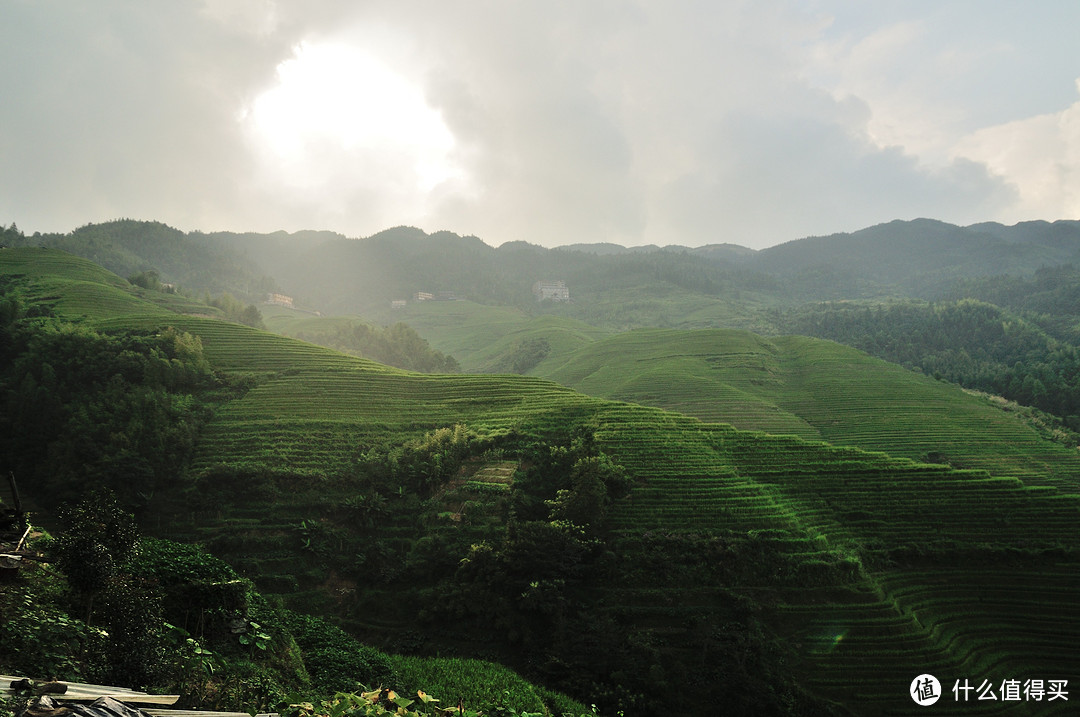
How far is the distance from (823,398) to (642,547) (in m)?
47.1

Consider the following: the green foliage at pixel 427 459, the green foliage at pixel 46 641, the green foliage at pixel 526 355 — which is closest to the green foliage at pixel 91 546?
the green foliage at pixel 46 641

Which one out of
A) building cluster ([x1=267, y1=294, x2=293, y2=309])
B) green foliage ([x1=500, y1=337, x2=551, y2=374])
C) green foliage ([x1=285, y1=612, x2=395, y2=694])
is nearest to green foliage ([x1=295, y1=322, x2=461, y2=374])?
green foliage ([x1=500, y1=337, x2=551, y2=374])

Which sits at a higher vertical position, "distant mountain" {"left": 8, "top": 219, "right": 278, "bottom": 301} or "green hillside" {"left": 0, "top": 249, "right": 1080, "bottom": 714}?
"distant mountain" {"left": 8, "top": 219, "right": 278, "bottom": 301}

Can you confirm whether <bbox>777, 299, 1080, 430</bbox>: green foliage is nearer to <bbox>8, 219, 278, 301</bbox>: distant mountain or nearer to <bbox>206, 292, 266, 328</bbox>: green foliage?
<bbox>206, 292, 266, 328</bbox>: green foliage

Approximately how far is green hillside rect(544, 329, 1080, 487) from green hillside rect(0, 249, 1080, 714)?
301 inches

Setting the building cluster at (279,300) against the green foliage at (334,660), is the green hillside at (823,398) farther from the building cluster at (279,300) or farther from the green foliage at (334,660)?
the building cluster at (279,300)

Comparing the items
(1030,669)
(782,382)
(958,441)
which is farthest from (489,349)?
(1030,669)

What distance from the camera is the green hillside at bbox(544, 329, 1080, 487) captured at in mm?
48562

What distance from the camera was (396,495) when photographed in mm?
31656

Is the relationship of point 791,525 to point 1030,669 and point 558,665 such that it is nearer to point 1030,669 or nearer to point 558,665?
point 1030,669

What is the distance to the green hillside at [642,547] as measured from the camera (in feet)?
75.7

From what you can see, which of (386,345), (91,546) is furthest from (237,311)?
(91,546)

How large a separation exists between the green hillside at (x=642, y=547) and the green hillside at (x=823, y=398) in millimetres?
7637

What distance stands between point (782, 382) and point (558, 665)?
2354 inches
